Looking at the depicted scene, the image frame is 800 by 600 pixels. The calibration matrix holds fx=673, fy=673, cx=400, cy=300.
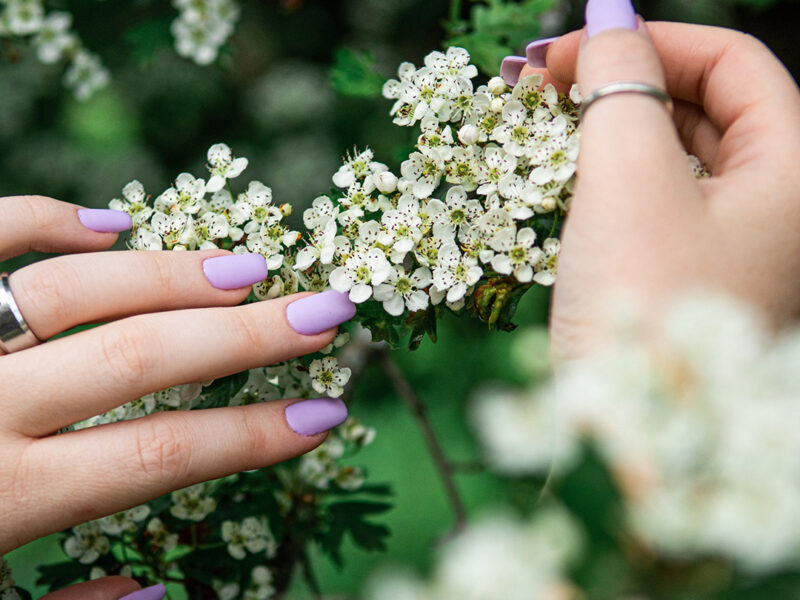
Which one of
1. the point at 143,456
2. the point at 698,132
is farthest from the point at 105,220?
the point at 698,132

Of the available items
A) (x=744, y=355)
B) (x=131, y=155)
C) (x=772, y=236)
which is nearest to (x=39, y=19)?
(x=131, y=155)

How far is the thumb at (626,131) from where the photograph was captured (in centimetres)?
112

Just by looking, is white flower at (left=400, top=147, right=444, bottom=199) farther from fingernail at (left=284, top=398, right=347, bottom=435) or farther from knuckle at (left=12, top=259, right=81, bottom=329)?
knuckle at (left=12, top=259, right=81, bottom=329)

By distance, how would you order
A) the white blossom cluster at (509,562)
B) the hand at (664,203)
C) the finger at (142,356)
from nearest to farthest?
the white blossom cluster at (509,562) < the hand at (664,203) < the finger at (142,356)

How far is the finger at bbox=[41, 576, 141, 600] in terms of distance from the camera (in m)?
1.48

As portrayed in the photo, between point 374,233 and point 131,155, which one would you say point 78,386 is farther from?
point 131,155

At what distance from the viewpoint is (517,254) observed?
1.33m

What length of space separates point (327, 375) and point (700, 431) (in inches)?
35.5

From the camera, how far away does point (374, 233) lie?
1362mm

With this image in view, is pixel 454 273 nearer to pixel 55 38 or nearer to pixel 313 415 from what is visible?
pixel 313 415

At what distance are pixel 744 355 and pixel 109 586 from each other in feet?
4.71

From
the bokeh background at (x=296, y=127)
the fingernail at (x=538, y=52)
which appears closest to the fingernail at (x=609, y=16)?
the fingernail at (x=538, y=52)

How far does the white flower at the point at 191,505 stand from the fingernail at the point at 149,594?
0.20 metres

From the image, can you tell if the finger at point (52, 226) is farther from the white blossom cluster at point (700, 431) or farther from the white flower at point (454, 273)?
the white blossom cluster at point (700, 431)
